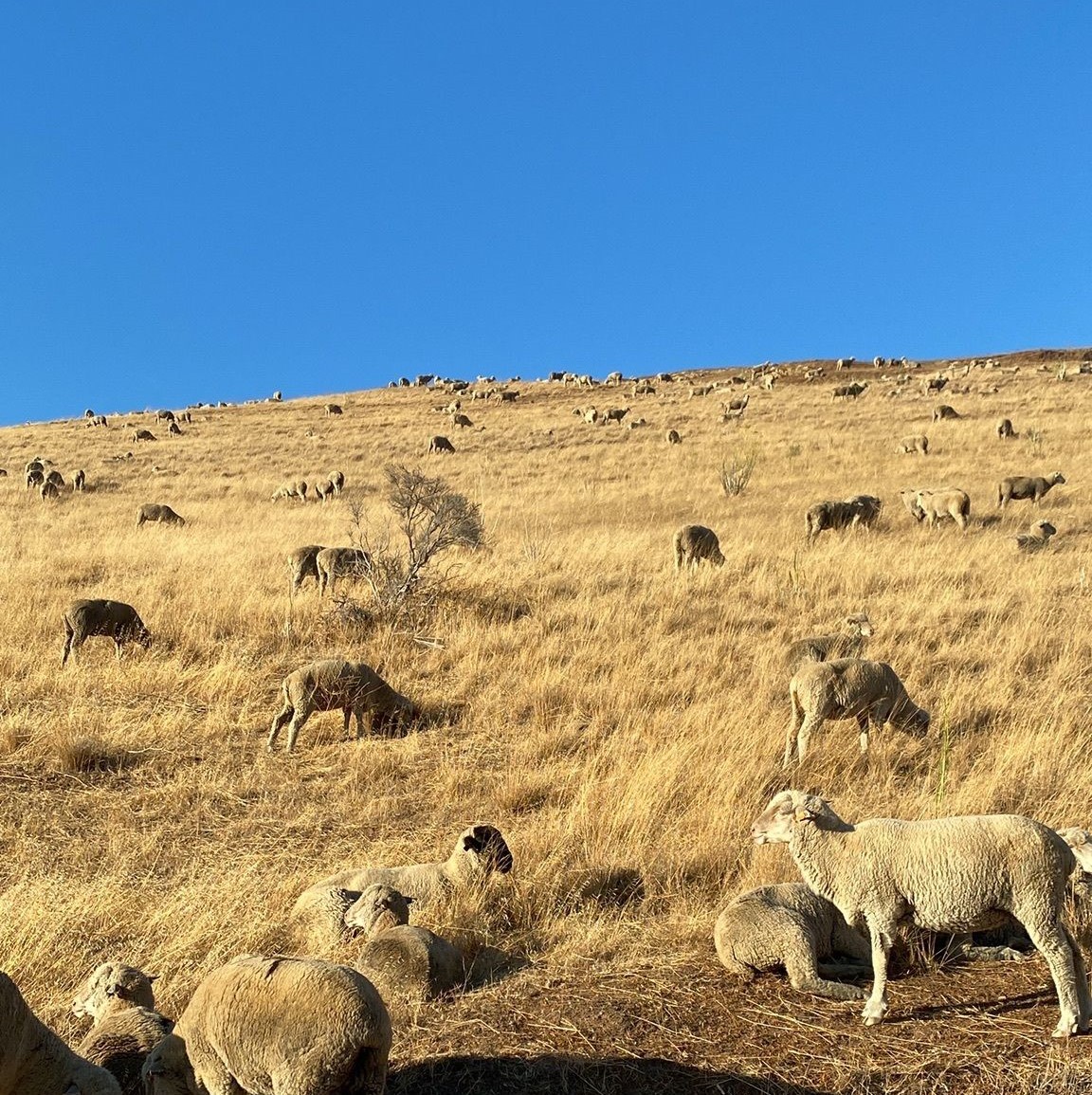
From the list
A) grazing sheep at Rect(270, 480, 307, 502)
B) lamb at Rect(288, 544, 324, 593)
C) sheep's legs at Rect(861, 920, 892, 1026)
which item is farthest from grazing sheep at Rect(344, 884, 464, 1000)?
grazing sheep at Rect(270, 480, 307, 502)

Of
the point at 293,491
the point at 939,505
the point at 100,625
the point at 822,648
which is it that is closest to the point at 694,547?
the point at 822,648

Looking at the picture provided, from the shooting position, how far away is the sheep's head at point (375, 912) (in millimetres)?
4543

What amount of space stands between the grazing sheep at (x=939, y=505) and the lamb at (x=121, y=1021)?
632 inches

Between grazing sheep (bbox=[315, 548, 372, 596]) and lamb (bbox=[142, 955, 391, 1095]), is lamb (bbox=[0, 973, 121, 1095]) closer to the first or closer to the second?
lamb (bbox=[142, 955, 391, 1095])

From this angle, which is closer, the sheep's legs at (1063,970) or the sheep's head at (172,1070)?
the sheep's head at (172,1070)

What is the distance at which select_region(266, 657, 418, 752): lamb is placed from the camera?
8.09 m

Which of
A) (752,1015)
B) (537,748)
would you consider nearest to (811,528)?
(537,748)

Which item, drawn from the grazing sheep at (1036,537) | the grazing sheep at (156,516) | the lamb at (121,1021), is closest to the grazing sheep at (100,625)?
the lamb at (121,1021)

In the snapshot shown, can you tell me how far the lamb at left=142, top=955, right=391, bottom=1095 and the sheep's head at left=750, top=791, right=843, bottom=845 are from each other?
5.72ft

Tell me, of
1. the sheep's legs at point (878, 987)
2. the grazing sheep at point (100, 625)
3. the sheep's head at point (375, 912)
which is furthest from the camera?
the grazing sheep at point (100, 625)

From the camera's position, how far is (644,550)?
15.7 metres

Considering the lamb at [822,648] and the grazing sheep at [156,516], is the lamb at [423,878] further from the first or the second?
the grazing sheep at [156,516]

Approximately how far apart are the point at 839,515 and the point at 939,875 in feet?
45.8

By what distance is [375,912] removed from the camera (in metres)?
4.58
